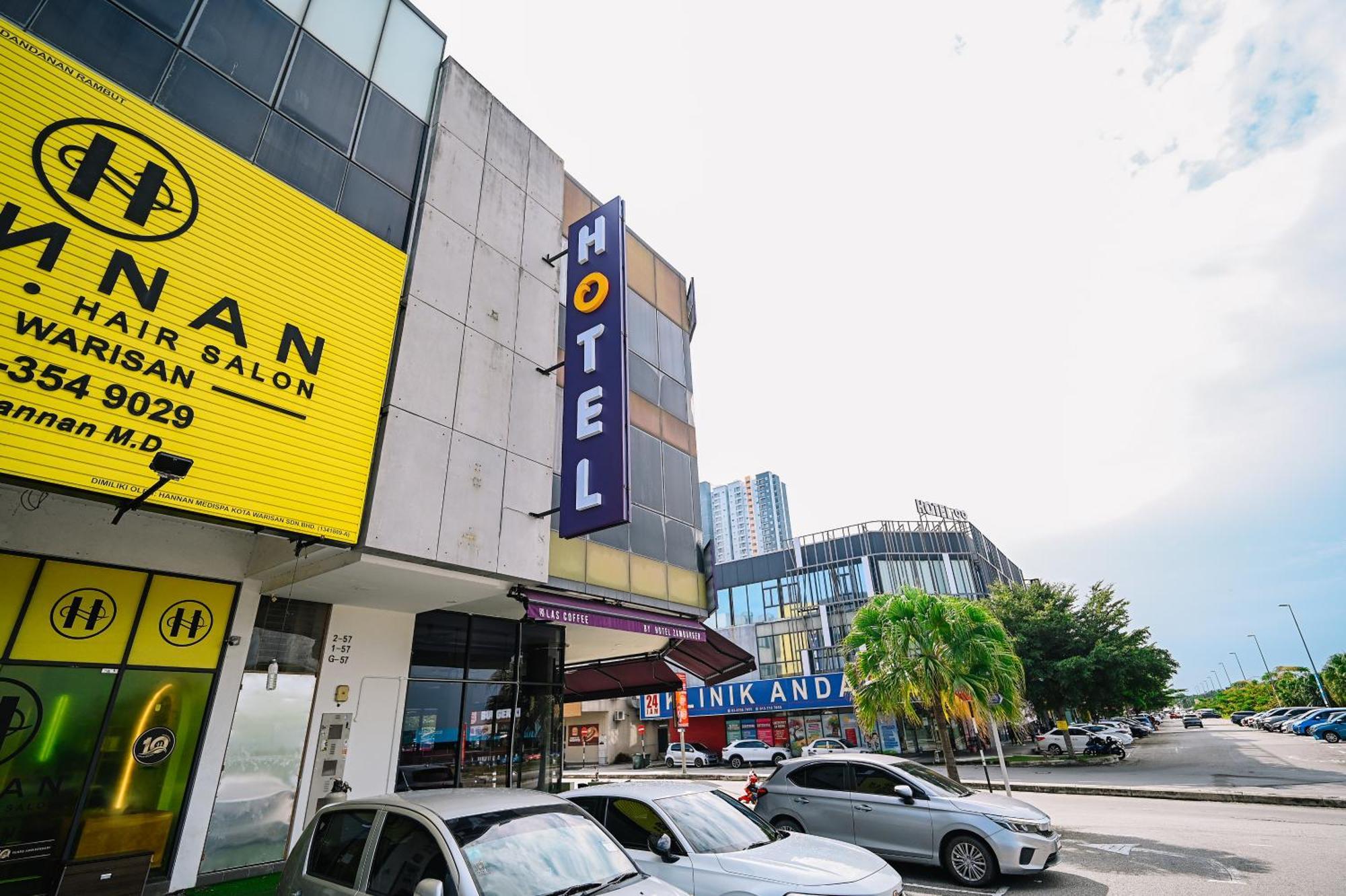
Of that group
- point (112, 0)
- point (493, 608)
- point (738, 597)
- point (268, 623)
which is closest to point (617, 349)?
point (493, 608)

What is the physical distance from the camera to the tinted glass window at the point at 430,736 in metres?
10.4

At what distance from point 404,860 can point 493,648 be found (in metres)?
8.23

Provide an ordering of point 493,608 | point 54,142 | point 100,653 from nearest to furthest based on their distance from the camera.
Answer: point 54,142, point 100,653, point 493,608

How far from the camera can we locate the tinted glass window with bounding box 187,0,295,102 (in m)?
8.93

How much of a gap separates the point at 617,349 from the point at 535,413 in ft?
6.56

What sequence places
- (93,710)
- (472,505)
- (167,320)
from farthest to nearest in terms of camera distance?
(472,505) → (93,710) → (167,320)

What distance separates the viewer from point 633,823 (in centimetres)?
635

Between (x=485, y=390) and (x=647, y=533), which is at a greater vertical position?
(x=485, y=390)

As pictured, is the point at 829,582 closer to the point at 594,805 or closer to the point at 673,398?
the point at 673,398

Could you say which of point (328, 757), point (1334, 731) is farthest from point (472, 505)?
point (1334, 731)

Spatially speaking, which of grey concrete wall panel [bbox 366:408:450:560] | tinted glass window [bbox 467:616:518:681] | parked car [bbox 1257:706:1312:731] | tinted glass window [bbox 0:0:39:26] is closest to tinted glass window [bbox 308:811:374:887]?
grey concrete wall panel [bbox 366:408:450:560]

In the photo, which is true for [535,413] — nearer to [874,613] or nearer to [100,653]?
[100,653]

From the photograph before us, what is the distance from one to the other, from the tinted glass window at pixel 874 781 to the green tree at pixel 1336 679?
65668mm

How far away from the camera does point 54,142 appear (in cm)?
697
